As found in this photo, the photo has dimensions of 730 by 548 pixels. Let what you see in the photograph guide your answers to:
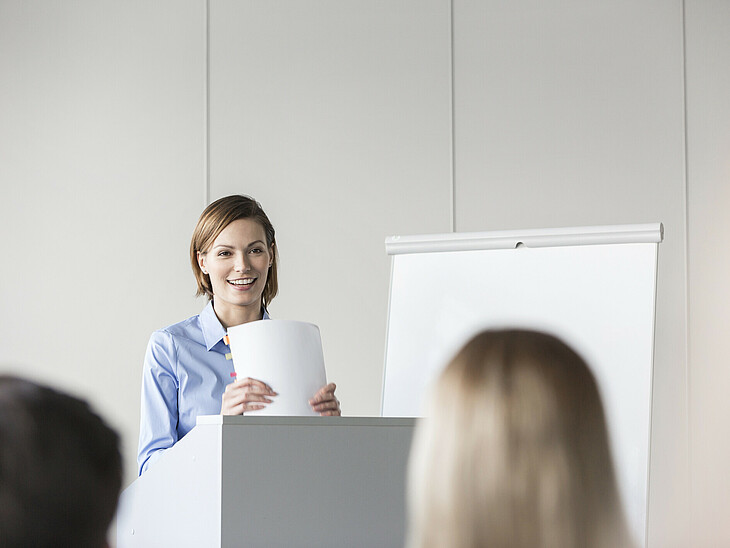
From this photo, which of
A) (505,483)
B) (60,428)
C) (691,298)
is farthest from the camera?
(691,298)

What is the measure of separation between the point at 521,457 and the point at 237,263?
1434 mm

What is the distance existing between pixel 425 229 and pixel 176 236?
92cm

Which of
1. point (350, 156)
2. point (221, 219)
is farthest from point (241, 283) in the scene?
point (350, 156)

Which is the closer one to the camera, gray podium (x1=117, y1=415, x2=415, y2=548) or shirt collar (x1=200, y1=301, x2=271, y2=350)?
gray podium (x1=117, y1=415, x2=415, y2=548)

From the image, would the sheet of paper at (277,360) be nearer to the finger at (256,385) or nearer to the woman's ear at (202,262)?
the finger at (256,385)

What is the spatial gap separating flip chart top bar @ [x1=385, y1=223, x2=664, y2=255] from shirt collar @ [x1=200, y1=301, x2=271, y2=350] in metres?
0.51

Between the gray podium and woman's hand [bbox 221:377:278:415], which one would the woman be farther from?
the gray podium

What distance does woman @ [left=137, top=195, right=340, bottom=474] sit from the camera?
1.95 meters

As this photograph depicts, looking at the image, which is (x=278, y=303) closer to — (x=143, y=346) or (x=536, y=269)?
(x=143, y=346)

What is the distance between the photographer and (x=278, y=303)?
10.9 ft

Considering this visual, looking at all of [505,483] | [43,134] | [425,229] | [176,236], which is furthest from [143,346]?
[505,483]

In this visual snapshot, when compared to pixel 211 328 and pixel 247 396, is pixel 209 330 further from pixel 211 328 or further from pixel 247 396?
pixel 247 396

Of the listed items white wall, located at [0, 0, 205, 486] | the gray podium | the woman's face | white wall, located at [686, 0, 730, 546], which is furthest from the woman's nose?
white wall, located at [686, 0, 730, 546]

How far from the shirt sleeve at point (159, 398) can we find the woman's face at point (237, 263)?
16 cm
